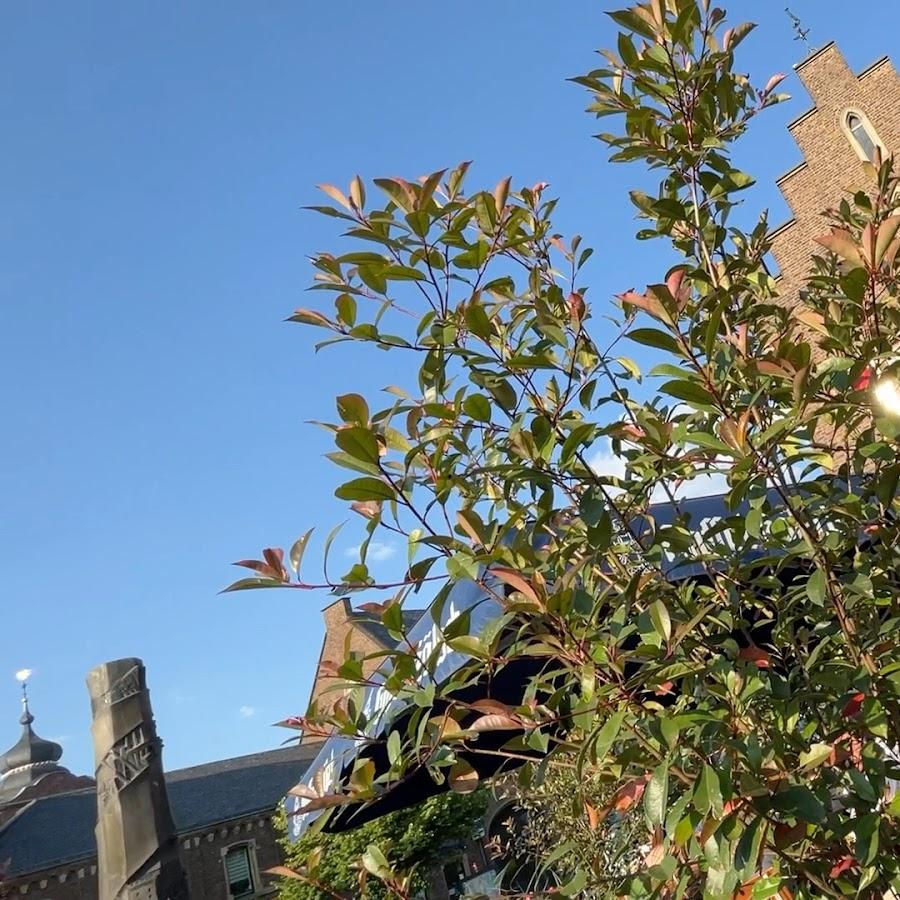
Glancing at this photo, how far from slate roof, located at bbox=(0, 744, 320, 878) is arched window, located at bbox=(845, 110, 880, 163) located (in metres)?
24.9

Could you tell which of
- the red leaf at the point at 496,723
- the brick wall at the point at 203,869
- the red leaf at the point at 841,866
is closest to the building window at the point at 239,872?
the brick wall at the point at 203,869

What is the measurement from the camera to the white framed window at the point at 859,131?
15.1 meters

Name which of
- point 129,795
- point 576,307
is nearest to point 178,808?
point 129,795

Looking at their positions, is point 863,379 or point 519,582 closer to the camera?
point 519,582

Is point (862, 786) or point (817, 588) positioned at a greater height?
point (817, 588)

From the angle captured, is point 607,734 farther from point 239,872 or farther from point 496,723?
point 239,872

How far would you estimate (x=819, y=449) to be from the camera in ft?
5.92

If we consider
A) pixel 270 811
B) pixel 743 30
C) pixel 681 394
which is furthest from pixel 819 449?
pixel 270 811

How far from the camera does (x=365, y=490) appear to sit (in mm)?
1521

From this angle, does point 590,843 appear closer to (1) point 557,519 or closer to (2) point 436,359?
(1) point 557,519

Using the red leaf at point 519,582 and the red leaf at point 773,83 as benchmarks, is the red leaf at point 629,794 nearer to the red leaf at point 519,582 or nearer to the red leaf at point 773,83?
the red leaf at point 519,582

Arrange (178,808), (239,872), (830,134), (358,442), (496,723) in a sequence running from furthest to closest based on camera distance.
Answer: (178,808)
(239,872)
(830,134)
(496,723)
(358,442)

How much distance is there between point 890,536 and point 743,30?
53.9 inches

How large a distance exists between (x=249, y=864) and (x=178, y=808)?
136 inches
